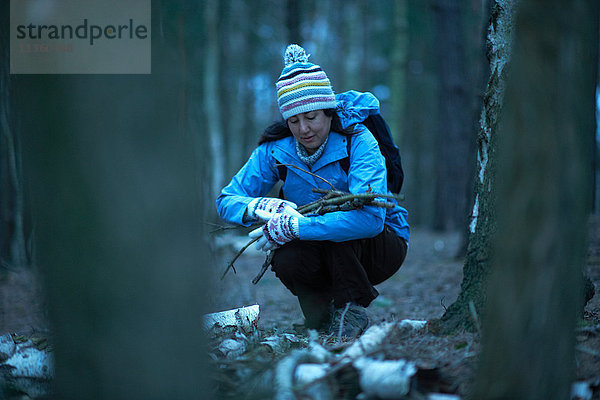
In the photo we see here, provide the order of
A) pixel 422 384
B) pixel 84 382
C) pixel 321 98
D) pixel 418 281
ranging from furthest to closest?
pixel 418 281 < pixel 321 98 < pixel 422 384 < pixel 84 382

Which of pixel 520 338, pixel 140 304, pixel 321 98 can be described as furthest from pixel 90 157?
pixel 321 98

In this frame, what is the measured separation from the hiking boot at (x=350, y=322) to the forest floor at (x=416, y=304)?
0.55 ft

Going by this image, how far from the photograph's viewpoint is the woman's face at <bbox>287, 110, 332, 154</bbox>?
3186 mm

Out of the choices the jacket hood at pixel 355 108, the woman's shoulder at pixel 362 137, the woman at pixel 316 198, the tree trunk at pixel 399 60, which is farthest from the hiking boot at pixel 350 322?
the tree trunk at pixel 399 60

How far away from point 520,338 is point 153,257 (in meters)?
1.05

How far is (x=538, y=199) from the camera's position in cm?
148

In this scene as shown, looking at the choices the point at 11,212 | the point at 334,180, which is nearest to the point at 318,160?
the point at 334,180

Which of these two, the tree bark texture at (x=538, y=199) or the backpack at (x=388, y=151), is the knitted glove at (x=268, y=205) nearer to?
the backpack at (x=388, y=151)

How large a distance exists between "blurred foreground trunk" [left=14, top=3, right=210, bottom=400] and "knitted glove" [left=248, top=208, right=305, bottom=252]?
4.88 feet

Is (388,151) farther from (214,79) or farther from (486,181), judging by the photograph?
(214,79)

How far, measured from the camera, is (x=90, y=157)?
1503 mm

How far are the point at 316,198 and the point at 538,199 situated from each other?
202cm

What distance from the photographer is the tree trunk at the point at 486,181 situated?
8.80 ft

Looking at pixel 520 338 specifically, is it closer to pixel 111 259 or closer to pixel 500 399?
pixel 500 399
